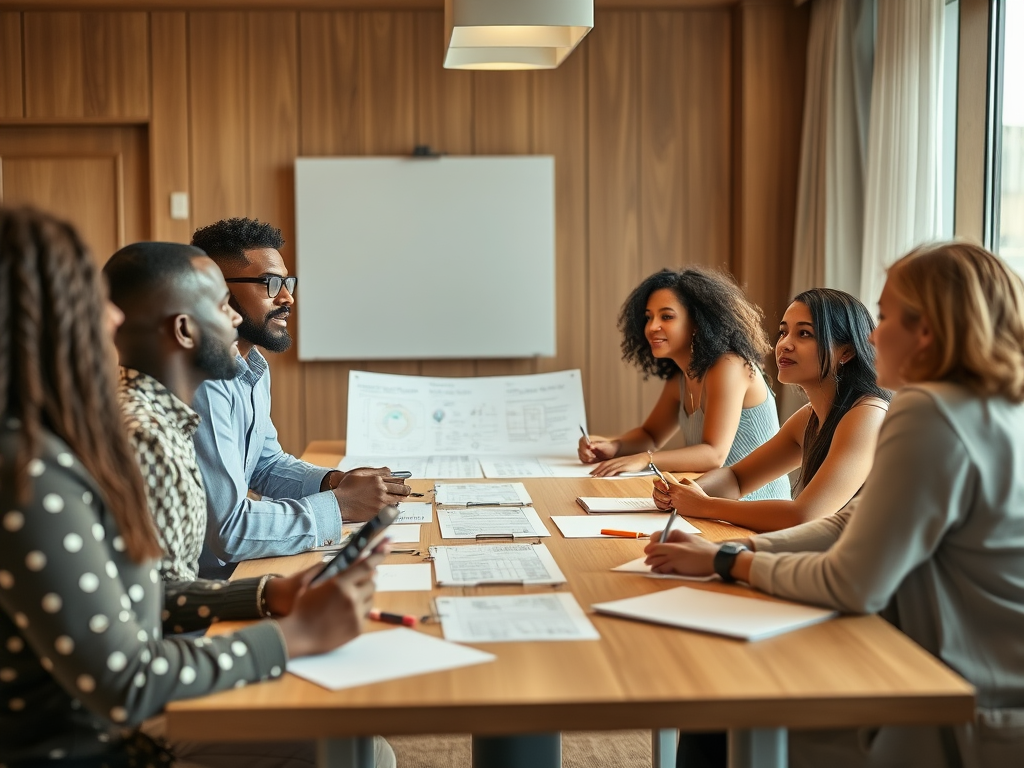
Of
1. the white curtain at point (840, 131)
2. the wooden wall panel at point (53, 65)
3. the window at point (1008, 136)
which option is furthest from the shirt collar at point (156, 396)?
the wooden wall panel at point (53, 65)

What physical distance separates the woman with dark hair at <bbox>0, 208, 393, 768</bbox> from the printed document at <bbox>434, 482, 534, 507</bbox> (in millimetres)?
1085

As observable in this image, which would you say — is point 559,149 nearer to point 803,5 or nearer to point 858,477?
point 803,5

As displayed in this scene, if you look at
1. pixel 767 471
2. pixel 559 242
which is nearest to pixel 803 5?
pixel 559 242

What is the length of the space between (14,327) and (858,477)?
64.3 inches

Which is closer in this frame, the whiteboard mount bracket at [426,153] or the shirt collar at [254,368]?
the shirt collar at [254,368]

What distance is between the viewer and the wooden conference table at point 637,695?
1120 mm

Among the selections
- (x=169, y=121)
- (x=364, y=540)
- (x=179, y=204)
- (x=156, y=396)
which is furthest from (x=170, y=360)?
(x=169, y=121)

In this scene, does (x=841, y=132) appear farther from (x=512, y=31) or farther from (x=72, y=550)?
(x=72, y=550)

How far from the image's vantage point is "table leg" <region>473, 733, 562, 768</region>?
1.98 metres

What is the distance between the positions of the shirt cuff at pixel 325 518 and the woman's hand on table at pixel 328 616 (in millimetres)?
651

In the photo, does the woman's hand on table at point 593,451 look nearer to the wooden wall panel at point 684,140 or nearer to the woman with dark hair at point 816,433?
the woman with dark hair at point 816,433

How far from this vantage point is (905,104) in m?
3.74

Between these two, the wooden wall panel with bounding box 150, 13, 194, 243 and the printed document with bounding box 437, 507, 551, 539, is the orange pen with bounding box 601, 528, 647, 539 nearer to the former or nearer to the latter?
the printed document with bounding box 437, 507, 551, 539

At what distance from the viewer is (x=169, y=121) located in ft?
15.4
